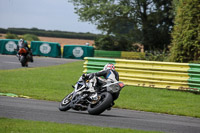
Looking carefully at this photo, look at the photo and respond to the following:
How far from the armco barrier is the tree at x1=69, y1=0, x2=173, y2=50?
24.7 meters

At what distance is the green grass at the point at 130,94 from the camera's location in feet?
39.4

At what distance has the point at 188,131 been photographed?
808 centimetres

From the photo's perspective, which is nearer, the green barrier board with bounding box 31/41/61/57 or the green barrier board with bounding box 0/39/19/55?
the green barrier board with bounding box 0/39/19/55

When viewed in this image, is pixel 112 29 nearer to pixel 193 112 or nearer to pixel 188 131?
pixel 193 112

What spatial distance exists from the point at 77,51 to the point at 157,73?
852 inches

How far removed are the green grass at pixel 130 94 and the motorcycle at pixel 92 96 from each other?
2.38 m

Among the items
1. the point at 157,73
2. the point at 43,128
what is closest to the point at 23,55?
the point at 157,73

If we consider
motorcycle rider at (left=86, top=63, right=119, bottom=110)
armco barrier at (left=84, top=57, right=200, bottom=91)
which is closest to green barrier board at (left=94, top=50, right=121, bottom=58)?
armco barrier at (left=84, top=57, right=200, bottom=91)

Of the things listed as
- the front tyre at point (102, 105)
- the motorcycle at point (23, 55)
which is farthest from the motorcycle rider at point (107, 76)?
the motorcycle at point (23, 55)

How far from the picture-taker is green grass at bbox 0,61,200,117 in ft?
39.4

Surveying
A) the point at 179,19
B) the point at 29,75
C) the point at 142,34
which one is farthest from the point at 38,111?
the point at 142,34

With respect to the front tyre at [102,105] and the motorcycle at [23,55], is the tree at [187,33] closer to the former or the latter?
the motorcycle at [23,55]

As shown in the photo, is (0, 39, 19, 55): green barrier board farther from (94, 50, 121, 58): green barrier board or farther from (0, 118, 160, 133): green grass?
(0, 118, 160, 133): green grass

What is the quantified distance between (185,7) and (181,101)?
665 centimetres
